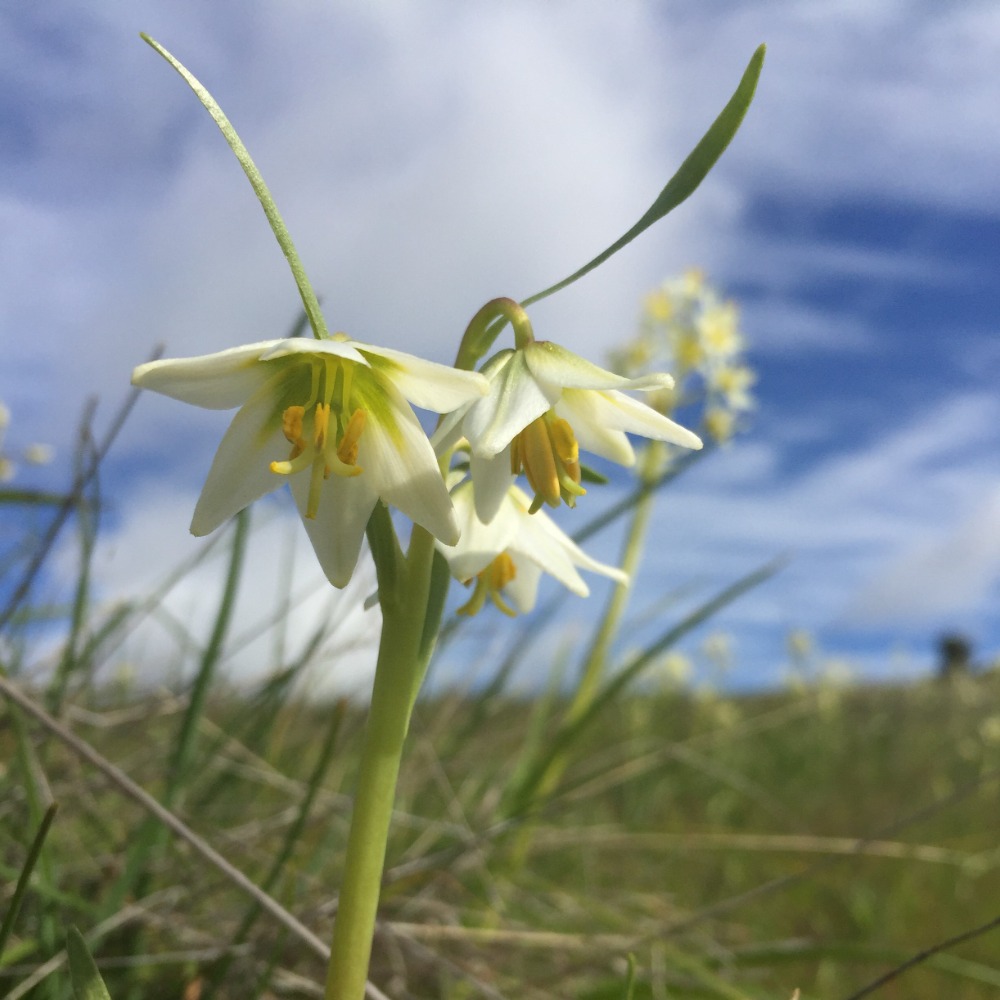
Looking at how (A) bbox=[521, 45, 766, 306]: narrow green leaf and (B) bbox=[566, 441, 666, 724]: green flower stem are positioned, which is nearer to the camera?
(A) bbox=[521, 45, 766, 306]: narrow green leaf

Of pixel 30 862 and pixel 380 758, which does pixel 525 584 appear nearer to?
pixel 380 758

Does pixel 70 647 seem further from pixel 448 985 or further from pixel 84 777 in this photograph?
pixel 448 985

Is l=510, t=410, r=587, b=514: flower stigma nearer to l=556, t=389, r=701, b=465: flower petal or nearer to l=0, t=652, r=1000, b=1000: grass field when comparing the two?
l=556, t=389, r=701, b=465: flower petal

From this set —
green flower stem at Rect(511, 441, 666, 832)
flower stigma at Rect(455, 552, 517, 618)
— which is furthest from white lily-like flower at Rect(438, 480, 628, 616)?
green flower stem at Rect(511, 441, 666, 832)

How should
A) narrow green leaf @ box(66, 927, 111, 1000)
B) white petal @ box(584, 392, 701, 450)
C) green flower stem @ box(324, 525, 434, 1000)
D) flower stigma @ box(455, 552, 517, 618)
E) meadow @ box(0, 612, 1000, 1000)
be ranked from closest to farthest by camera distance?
narrow green leaf @ box(66, 927, 111, 1000), green flower stem @ box(324, 525, 434, 1000), white petal @ box(584, 392, 701, 450), flower stigma @ box(455, 552, 517, 618), meadow @ box(0, 612, 1000, 1000)

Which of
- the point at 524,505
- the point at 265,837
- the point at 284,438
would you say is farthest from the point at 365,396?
the point at 265,837

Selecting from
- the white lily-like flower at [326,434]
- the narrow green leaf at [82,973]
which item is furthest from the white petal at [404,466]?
the narrow green leaf at [82,973]

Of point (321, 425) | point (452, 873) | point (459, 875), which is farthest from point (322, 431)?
point (459, 875)
